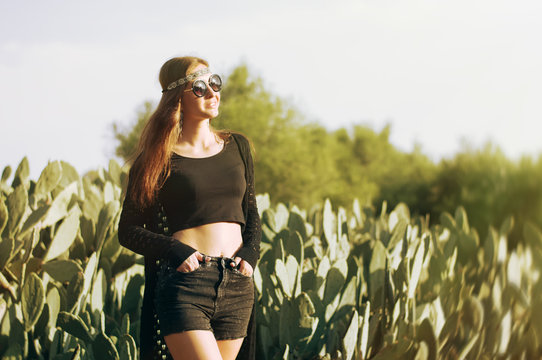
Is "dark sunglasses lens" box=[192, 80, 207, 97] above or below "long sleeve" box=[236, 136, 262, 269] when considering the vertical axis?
above

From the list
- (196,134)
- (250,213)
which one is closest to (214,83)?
(196,134)

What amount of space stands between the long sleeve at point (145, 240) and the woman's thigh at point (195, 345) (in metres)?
0.27

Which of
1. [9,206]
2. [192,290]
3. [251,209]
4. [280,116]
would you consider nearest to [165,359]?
[192,290]

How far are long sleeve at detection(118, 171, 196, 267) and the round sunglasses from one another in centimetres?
50

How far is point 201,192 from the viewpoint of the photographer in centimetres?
241

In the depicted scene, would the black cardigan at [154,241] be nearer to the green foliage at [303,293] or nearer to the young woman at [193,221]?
the young woman at [193,221]

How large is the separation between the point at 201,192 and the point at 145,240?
294 millimetres

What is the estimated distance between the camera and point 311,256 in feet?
12.6

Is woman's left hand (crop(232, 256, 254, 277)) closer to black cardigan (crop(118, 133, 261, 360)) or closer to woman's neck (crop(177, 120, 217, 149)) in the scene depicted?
black cardigan (crop(118, 133, 261, 360))

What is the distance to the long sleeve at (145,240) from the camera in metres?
2.25

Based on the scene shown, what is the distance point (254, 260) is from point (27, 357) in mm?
1499

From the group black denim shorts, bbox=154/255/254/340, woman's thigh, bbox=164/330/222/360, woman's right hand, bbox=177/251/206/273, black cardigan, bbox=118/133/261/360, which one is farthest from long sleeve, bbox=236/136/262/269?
woman's thigh, bbox=164/330/222/360

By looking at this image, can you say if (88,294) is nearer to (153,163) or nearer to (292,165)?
(153,163)

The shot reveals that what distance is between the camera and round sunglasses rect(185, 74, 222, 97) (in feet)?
8.14
